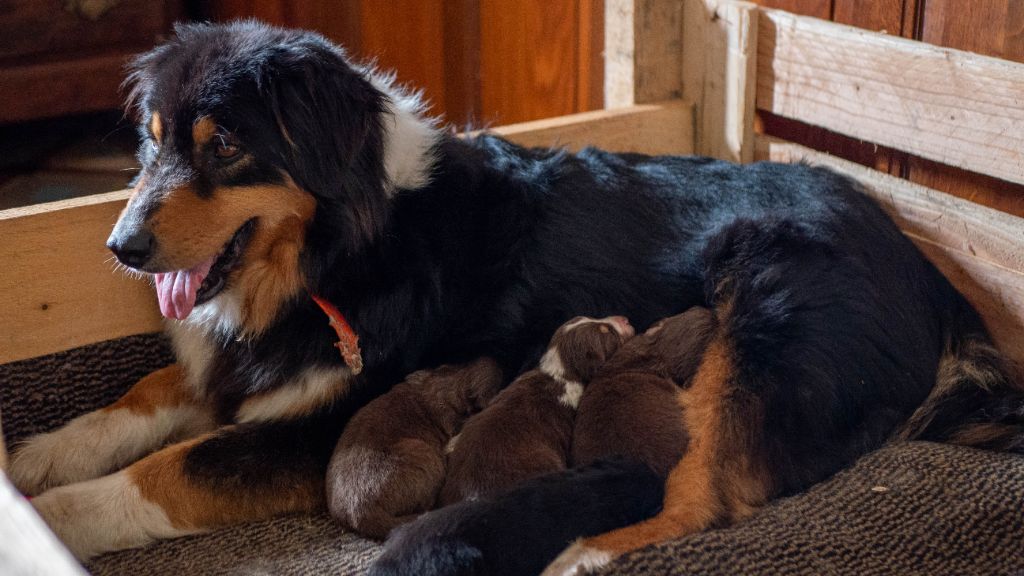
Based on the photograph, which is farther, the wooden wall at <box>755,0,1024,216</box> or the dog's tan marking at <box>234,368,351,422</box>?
the wooden wall at <box>755,0,1024,216</box>

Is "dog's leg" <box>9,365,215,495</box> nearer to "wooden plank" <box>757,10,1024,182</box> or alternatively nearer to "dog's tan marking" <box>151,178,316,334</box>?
"dog's tan marking" <box>151,178,316,334</box>

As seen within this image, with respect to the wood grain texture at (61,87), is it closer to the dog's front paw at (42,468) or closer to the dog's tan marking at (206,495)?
the dog's front paw at (42,468)

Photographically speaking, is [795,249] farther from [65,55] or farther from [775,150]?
[65,55]

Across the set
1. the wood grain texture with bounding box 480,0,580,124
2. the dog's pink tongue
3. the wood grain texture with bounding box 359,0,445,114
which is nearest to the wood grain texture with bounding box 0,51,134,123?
the wood grain texture with bounding box 359,0,445,114

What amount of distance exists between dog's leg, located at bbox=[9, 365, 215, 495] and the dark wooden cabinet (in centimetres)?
177

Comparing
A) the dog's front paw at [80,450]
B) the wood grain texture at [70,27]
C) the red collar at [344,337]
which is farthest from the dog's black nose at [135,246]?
the wood grain texture at [70,27]

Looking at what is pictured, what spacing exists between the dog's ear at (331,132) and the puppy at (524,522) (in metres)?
0.71

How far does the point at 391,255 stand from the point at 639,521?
31.9 inches

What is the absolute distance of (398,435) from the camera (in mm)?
2104

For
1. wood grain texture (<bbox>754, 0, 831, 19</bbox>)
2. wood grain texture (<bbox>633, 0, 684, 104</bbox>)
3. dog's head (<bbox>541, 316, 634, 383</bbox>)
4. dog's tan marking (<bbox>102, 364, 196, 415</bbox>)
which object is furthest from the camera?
wood grain texture (<bbox>633, 0, 684, 104</bbox>)

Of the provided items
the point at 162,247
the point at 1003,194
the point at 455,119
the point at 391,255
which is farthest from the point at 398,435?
the point at 455,119

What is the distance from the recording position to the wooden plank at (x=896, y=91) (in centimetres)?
243

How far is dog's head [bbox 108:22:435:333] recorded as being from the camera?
209 cm

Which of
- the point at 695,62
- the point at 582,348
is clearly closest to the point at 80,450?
the point at 582,348
